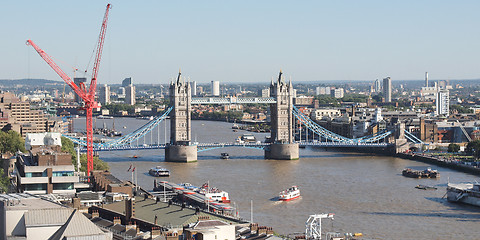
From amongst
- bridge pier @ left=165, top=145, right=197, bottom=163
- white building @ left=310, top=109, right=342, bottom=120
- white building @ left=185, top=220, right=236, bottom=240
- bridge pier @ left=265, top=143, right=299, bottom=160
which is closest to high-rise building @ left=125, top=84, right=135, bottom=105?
white building @ left=310, top=109, right=342, bottom=120

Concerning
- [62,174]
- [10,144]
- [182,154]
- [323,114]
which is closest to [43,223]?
[62,174]

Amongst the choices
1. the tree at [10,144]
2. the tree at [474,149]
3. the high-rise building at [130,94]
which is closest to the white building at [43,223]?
the tree at [10,144]

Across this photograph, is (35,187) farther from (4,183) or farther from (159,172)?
(159,172)

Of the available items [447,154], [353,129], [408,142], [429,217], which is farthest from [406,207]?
[353,129]

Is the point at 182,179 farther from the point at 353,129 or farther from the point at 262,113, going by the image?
Answer: the point at 262,113

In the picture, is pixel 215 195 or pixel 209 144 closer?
pixel 215 195

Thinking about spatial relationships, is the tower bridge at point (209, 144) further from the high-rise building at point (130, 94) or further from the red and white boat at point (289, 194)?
the high-rise building at point (130, 94)

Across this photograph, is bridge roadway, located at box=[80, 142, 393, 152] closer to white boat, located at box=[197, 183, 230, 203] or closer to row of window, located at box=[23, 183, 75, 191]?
white boat, located at box=[197, 183, 230, 203]
